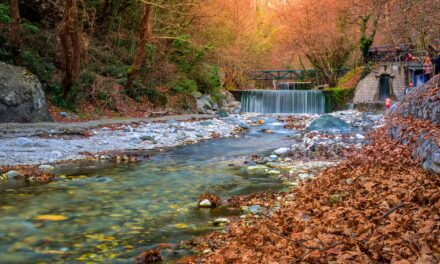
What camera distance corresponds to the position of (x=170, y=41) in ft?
80.8

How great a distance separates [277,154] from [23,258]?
8339mm

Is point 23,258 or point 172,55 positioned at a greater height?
point 172,55

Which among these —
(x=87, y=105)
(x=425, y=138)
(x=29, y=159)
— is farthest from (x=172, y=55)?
(x=425, y=138)

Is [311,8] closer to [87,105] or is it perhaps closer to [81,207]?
[87,105]

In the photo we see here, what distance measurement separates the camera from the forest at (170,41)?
1667 centimetres

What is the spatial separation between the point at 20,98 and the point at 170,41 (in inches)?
475

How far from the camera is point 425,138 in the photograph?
7719 millimetres

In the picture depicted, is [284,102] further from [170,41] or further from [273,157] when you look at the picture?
[273,157]

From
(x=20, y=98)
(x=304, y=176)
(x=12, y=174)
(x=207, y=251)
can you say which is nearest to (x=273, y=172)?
(x=304, y=176)

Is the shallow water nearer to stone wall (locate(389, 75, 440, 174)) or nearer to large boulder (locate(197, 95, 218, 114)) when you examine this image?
stone wall (locate(389, 75, 440, 174))

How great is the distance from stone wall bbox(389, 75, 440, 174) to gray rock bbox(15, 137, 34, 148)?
9.21 metres

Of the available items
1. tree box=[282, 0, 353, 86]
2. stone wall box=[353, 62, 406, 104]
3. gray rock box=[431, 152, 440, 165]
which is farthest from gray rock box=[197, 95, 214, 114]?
gray rock box=[431, 152, 440, 165]

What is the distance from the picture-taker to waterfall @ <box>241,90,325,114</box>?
30.3 metres

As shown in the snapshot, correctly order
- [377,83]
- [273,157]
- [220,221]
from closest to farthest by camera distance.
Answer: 1. [220,221]
2. [273,157]
3. [377,83]
